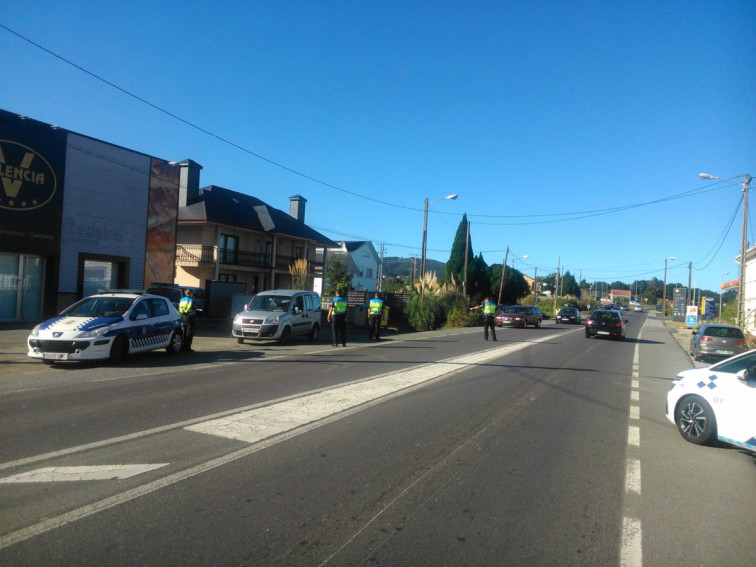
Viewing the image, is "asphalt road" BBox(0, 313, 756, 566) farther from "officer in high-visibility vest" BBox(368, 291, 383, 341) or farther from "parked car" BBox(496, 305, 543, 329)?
"parked car" BBox(496, 305, 543, 329)

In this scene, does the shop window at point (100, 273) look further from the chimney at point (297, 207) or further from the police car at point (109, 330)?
the chimney at point (297, 207)

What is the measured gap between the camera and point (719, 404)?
6805mm

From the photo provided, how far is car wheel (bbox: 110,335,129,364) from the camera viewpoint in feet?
39.6

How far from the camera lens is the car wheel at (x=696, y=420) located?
6922 mm

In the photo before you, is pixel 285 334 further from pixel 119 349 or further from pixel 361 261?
pixel 361 261

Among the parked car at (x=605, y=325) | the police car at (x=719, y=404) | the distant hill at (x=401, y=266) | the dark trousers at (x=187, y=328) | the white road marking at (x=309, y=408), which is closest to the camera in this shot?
the police car at (x=719, y=404)

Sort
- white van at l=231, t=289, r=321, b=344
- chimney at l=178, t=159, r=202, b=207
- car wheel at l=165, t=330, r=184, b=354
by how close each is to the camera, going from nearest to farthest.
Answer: car wheel at l=165, t=330, r=184, b=354
white van at l=231, t=289, r=321, b=344
chimney at l=178, t=159, r=202, b=207

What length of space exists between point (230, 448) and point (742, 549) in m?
4.69

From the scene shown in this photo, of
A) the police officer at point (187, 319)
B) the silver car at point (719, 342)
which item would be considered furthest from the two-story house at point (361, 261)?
the police officer at point (187, 319)

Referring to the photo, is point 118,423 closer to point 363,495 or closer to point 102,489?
point 102,489

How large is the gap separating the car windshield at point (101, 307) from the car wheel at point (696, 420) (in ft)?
36.4

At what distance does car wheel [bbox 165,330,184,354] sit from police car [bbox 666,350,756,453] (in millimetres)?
11280

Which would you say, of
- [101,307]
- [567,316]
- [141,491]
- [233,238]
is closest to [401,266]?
[567,316]

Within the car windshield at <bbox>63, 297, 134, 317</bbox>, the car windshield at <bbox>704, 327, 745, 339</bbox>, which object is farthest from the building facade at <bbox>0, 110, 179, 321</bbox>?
the car windshield at <bbox>704, 327, 745, 339</bbox>
